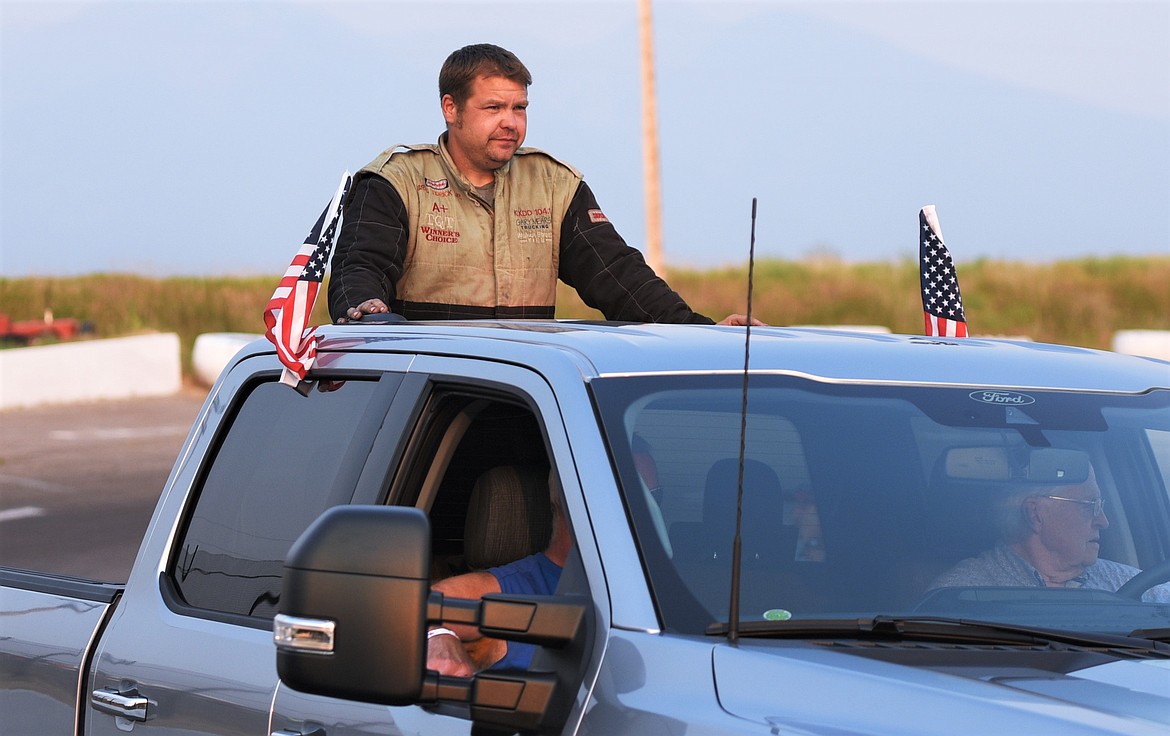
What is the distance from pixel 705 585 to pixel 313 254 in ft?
6.49

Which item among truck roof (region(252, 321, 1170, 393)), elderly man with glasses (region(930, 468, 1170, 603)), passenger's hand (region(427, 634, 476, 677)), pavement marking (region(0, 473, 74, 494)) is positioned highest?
truck roof (region(252, 321, 1170, 393))

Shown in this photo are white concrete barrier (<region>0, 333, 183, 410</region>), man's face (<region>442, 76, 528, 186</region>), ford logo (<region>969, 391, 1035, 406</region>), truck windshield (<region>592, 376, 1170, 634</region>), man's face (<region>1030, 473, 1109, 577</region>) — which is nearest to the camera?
truck windshield (<region>592, 376, 1170, 634</region>)

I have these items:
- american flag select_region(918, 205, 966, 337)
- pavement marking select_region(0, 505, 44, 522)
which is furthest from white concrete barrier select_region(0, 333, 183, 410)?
american flag select_region(918, 205, 966, 337)

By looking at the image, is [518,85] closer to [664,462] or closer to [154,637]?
[154,637]

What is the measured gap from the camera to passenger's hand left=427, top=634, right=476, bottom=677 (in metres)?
3.30

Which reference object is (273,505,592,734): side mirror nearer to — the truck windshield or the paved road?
the truck windshield

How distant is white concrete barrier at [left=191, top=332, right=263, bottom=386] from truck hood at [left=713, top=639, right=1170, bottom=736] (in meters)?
24.2

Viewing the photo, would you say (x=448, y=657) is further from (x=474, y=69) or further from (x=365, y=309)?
(x=474, y=69)

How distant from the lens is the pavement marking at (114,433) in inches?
845

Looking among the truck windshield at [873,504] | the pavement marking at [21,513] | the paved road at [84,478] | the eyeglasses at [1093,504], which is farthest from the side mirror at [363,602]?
the pavement marking at [21,513]

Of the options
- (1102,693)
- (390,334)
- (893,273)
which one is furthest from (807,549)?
(893,273)

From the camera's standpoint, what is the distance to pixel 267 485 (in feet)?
12.9

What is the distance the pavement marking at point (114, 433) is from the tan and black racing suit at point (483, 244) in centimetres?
1670

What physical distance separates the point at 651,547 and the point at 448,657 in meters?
0.65
